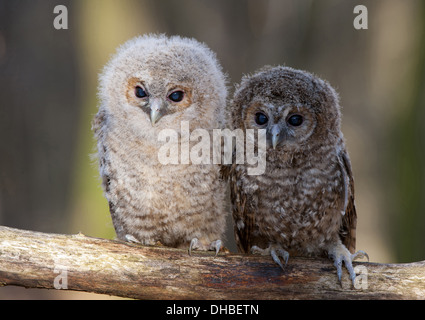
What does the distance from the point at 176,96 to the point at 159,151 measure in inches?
15.8

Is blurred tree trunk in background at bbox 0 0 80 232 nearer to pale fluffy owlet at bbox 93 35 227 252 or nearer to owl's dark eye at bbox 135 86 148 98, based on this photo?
pale fluffy owlet at bbox 93 35 227 252

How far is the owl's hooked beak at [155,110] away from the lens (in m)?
2.97

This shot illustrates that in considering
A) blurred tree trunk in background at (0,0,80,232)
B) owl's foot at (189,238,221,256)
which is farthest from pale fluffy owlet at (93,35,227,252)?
blurred tree trunk in background at (0,0,80,232)

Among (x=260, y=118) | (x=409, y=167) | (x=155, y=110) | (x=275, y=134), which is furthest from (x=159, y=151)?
(x=409, y=167)

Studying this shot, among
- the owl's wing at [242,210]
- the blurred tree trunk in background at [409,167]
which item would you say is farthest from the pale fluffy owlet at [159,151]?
the blurred tree trunk in background at [409,167]

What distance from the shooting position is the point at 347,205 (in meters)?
3.27

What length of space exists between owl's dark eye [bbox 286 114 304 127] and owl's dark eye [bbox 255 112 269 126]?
0.14 m

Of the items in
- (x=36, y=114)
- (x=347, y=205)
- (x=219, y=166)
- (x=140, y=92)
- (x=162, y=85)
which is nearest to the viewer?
(x=162, y=85)

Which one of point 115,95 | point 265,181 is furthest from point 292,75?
point 115,95

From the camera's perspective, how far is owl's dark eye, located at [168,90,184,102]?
10.1ft

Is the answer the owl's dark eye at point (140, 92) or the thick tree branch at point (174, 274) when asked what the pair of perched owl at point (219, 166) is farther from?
the thick tree branch at point (174, 274)

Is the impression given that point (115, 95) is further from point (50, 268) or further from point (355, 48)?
point (355, 48)

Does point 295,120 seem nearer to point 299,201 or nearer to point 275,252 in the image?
point 299,201

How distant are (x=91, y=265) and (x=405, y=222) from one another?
131 inches
